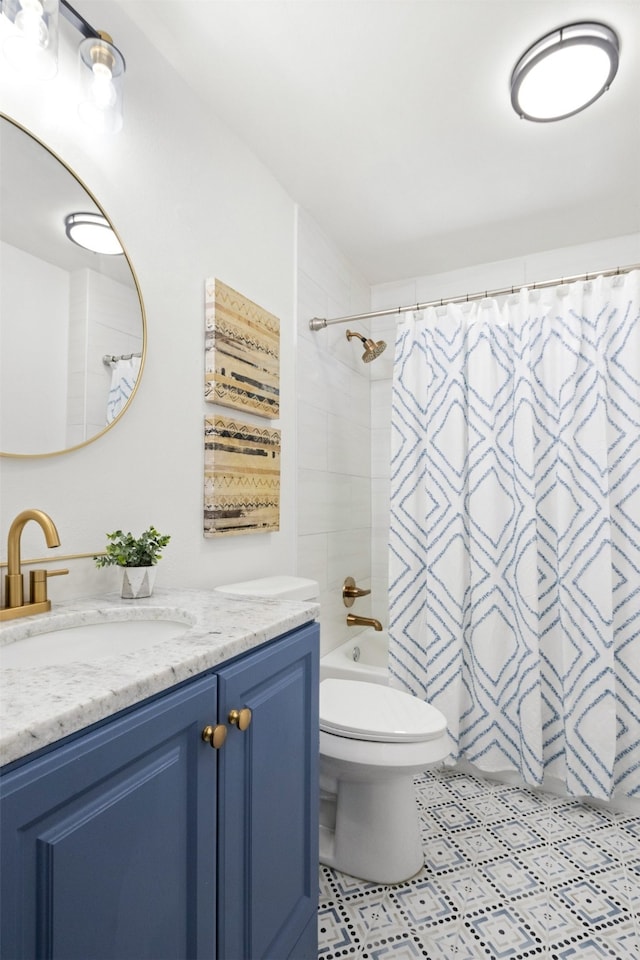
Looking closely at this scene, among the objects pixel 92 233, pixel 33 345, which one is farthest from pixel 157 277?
pixel 33 345

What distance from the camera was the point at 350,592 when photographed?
8.53 ft

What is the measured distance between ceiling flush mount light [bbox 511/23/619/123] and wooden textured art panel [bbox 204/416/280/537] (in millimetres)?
1335

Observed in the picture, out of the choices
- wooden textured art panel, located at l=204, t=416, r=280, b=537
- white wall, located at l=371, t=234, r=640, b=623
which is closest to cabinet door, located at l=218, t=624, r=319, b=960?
wooden textured art panel, located at l=204, t=416, r=280, b=537

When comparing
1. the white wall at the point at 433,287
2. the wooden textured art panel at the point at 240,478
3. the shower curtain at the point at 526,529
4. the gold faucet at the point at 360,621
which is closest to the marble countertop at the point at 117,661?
the wooden textured art panel at the point at 240,478

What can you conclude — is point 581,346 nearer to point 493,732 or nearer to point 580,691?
point 580,691

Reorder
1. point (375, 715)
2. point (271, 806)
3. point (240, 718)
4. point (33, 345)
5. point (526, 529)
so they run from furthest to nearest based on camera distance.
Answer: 1. point (526, 529)
2. point (375, 715)
3. point (33, 345)
4. point (271, 806)
5. point (240, 718)

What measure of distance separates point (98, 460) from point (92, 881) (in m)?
0.87

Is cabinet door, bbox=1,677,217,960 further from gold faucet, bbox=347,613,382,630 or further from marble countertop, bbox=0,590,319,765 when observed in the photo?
gold faucet, bbox=347,613,382,630

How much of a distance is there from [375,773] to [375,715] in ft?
0.52

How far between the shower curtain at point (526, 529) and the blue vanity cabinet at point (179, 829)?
1150 millimetres

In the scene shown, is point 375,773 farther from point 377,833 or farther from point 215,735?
point 215,735

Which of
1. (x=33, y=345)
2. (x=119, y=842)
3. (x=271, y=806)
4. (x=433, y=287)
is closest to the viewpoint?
(x=119, y=842)

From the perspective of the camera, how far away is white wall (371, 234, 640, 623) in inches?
99.1

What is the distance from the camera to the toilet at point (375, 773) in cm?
148
